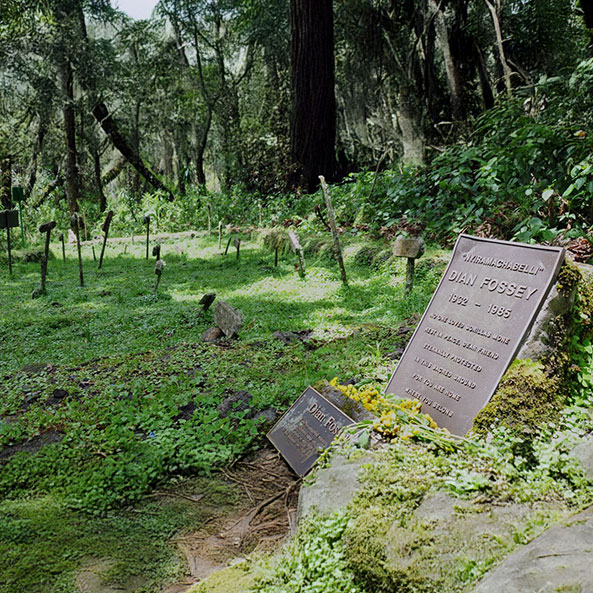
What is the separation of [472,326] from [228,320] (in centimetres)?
319

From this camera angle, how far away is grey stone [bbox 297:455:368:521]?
2861mm

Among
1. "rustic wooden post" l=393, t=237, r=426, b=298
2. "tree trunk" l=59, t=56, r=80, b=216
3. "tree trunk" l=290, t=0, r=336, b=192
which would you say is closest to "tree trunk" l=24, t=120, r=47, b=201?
"tree trunk" l=59, t=56, r=80, b=216

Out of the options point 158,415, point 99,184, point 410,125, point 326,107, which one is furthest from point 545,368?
point 99,184

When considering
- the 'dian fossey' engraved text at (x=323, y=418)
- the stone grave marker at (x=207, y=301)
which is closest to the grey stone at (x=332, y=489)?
the 'dian fossey' engraved text at (x=323, y=418)

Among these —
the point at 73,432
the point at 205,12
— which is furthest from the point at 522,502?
the point at 205,12

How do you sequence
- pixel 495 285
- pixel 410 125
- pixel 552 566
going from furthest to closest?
1. pixel 410 125
2. pixel 495 285
3. pixel 552 566

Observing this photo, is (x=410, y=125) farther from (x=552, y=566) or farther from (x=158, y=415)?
(x=552, y=566)

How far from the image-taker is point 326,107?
14.3 metres

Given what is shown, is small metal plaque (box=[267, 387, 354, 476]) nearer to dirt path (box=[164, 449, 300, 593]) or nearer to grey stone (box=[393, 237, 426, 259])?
dirt path (box=[164, 449, 300, 593])

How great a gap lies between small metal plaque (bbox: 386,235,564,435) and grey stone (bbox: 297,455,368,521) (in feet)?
2.79

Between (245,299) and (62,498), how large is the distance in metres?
4.69

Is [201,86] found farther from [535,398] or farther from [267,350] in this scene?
[535,398]

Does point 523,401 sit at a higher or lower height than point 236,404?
higher

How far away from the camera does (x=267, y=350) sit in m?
5.67
